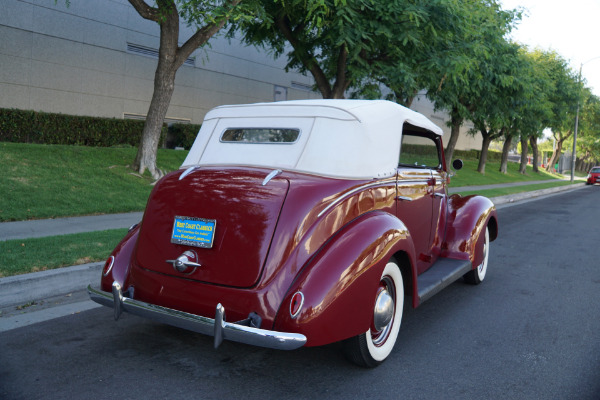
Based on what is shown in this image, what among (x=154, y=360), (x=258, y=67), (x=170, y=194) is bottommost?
(x=154, y=360)

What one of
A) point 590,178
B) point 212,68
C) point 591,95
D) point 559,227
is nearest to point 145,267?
point 559,227

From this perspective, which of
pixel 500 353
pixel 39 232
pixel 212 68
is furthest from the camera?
pixel 212 68

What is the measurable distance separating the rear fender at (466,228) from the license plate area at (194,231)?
2.80 metres

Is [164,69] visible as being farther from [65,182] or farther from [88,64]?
[88,64]

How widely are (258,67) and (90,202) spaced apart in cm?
1586

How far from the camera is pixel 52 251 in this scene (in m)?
5.53

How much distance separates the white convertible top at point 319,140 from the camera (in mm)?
3588

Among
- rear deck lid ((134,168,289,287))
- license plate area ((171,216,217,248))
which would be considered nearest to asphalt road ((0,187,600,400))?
rear deck lid ((134,168,289,287))

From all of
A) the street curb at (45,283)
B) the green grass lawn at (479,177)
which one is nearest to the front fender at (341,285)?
the street curb at (45,283)

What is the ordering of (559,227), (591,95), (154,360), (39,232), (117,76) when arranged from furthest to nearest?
(591,95), (117,76), (559,227), (39,232), (154,360)

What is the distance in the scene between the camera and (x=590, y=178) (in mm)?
37219

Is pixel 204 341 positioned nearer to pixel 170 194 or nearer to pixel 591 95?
pixel 170 194

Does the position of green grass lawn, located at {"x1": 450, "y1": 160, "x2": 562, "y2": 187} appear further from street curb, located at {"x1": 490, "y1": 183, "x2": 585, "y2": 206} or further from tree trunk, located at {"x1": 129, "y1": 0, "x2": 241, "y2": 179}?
Answer: tree trunk, located at {"x1": 129, "y1": 0, "x2": 241, "y2": 179}

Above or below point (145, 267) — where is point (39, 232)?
below
